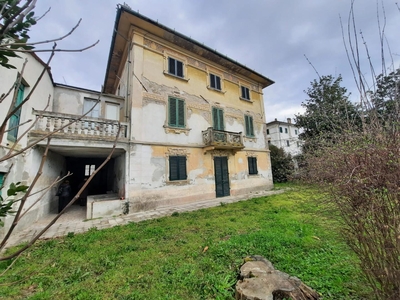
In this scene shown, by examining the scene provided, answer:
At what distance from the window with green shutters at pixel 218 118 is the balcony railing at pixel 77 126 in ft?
17.6

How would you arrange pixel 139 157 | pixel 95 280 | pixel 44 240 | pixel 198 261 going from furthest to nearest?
1. pixel 139 157
2. pixel 44 240
3. pixel 198 261
4. pixel 95 280

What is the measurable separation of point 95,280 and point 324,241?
Answer: 485cm

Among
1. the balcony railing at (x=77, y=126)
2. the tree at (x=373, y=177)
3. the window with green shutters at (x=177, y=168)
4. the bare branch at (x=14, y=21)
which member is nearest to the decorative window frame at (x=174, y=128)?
the window with green shutters at (x=177, y=168)

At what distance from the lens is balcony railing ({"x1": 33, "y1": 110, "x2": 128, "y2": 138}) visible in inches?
284

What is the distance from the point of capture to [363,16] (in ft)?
8.96

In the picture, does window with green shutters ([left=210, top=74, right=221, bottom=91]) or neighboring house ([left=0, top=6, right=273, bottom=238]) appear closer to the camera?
neighboring house ([left=0, top=6, right=273, bottom=238])

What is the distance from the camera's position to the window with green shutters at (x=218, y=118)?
1170 centimetres

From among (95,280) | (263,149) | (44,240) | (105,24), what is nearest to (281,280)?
(95,280)

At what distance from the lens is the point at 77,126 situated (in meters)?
7.64

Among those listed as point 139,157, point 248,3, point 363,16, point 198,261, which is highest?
point 248,3

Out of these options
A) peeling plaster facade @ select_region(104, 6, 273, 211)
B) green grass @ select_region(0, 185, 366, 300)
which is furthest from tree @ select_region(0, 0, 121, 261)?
peeling plaster facade @ select_region(104, 6, 273, 211)

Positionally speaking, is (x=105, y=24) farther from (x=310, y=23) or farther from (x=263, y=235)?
(x=263, y=235)

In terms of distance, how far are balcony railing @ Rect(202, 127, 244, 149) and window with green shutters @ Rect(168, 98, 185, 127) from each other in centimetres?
155

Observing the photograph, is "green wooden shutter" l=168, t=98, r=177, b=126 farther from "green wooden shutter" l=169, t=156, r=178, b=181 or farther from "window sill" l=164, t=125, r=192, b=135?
"green wooden shutter" l=169, t=156, r=178, b=181
